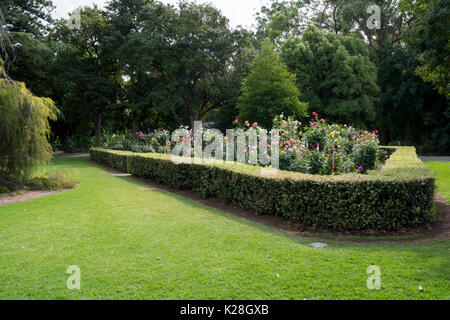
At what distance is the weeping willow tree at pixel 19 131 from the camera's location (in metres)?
8.34

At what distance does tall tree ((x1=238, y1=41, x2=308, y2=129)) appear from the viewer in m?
19.3

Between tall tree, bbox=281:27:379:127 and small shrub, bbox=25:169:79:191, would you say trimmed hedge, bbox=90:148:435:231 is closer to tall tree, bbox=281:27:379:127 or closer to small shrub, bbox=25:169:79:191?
small shrub, bbox=25:169:79:191

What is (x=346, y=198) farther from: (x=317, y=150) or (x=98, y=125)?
(x=98, y=125)

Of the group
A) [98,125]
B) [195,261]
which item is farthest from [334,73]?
[195,261]

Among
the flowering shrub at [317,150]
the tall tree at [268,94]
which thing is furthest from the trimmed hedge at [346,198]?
the tall tree at [268,94]

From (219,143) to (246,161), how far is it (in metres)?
1.93

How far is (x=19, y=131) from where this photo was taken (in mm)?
8539

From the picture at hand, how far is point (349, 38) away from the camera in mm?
24938

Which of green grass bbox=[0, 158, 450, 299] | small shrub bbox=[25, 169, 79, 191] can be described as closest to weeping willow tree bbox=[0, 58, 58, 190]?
small shrub bbox=[25, 169, 79, 191]

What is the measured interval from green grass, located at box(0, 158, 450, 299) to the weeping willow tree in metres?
3.12

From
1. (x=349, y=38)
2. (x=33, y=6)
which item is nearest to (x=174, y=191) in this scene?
(x=349, y=38)

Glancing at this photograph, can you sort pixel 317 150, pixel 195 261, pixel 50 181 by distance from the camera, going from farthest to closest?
pixel 50 181
pixel 317 150
pixel 195 261

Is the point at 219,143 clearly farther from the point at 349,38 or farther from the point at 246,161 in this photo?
the point at 349,38

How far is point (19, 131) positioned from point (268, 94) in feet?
46.3
